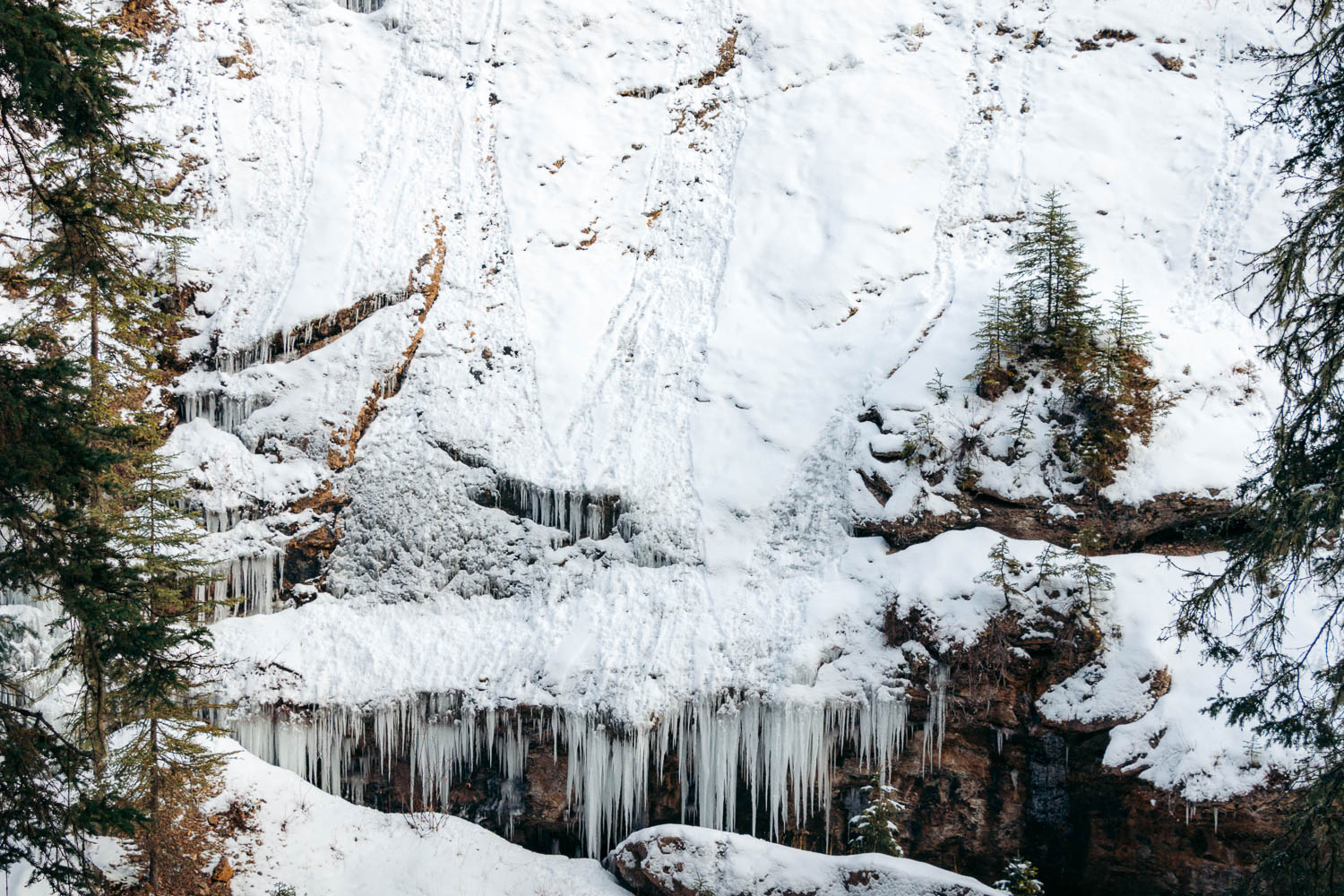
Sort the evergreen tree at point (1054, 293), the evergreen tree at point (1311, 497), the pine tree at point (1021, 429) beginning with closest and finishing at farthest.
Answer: the evergreen tree at point (1311, 497), the pine tree at point (1021, 429), the evergreen tree at point (1054, 293)

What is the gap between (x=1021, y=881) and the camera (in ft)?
39.8

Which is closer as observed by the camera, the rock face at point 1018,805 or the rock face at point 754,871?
the rock face at point 754,871

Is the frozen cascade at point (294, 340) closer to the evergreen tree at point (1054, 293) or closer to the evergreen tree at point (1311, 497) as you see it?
→ the evergreen tree at point (1054, 293)

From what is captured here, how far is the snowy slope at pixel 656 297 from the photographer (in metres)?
14.7

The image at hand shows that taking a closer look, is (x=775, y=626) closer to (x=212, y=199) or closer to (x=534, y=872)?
(x=534, y=872)

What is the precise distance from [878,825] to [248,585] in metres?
10.6

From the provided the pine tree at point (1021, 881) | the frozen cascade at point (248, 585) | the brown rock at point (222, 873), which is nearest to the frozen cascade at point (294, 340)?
the frozen cascade at point (248, 585)

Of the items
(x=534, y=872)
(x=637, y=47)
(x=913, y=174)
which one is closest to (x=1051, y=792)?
(x=534, y=872)

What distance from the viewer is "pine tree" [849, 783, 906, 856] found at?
12719 millimetres

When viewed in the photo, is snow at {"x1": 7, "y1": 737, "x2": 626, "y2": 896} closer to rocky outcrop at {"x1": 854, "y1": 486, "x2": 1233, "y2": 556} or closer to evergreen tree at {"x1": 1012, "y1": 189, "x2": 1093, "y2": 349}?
rocky outcrop at {"x1": 854, "y1": 486, "x2": 1233, "y2": 556}

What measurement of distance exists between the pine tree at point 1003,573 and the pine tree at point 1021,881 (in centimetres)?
337

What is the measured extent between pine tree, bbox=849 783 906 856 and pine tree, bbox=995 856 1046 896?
140 centimetres

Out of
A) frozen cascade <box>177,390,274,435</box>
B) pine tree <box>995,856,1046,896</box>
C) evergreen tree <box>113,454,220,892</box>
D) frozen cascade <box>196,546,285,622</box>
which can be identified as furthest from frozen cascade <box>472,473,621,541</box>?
pine tree <box>995,856,1046,896</box>

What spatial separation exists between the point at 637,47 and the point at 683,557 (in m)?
12.9
